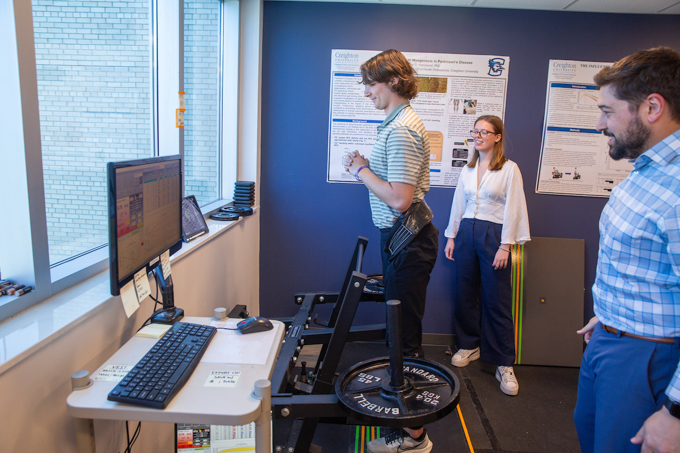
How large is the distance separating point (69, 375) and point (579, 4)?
3.35 metres

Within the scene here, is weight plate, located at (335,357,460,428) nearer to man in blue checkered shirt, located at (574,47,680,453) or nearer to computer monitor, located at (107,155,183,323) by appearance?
man in blue checkered shirt, located at (574,47,680,453)

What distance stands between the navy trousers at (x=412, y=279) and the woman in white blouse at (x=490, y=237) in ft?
3.22

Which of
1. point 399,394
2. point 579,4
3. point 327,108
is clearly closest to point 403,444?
point 399,394

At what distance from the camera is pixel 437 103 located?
3.13 meters

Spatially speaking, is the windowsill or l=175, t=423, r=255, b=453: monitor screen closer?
the windowsill

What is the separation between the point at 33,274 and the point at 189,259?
750mm

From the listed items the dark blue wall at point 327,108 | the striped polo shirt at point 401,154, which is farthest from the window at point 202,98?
the striped polo shirt at point 401,154

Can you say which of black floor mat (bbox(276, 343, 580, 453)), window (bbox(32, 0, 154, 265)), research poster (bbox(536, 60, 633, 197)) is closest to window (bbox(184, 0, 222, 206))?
window (bbox(32, 0, 154, 265))

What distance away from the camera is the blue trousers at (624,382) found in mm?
1134

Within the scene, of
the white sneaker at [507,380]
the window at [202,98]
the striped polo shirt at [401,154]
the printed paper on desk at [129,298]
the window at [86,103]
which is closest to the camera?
the printed paper on desk at [129,298]

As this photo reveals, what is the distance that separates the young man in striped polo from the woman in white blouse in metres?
0.95

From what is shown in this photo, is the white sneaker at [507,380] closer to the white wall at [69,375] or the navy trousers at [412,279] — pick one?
the navy trousers at [412,279]

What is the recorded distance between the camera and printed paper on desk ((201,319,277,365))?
1283mm

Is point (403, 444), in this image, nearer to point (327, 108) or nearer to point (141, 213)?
point (141, 213)
